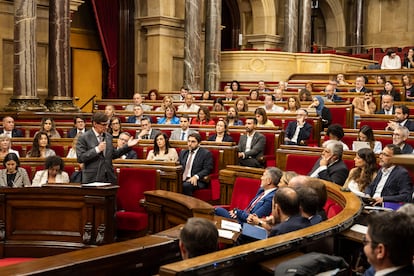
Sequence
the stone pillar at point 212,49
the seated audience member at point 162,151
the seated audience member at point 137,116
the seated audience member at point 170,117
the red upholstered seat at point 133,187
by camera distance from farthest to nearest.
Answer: the stone pillar at point 212,49, the seated audience member at point 137,116, the seated audience member at point 170,117, the seated audience member at point 162,151, the red upholstered seat at point 133,187

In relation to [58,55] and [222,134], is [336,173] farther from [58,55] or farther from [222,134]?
[58,55]

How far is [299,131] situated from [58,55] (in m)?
4.42

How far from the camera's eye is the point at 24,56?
9.77m

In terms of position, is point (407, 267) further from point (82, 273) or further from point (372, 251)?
point (82, 273)

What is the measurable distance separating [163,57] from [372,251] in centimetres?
1209

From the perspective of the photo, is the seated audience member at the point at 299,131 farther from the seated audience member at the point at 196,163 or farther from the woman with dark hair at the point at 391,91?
the woman with dark hair at the point at 391,91

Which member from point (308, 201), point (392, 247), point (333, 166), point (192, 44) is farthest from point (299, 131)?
point (392, 247)

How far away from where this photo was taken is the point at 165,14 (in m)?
14.0

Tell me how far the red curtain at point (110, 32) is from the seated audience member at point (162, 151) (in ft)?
26.5

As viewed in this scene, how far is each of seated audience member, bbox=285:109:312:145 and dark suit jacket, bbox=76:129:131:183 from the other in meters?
3.04

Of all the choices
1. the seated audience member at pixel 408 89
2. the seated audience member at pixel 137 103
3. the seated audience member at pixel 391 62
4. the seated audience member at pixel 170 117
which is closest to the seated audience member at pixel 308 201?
the seated audience member at pixel 170 117

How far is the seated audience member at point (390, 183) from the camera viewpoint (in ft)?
16.0

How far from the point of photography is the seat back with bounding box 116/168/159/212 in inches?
234

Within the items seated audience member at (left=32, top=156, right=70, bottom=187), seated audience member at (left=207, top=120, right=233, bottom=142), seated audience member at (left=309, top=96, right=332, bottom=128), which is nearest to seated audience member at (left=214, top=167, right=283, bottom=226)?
seated audience member at (left=32, top=156, right=70, bottom=187)
